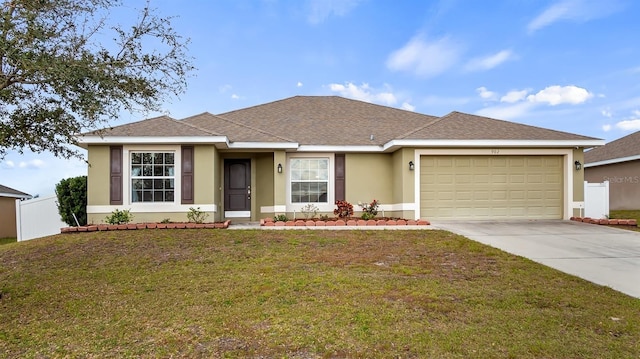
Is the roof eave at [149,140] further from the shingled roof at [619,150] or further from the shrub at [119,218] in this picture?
the shingled roof at [619,150]

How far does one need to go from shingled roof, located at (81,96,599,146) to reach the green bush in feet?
6.63

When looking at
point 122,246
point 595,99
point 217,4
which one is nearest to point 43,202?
point 122,246

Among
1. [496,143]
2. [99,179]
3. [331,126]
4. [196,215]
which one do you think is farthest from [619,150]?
[99,179]

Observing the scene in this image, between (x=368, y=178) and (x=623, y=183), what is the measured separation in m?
13.9

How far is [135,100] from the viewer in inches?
222

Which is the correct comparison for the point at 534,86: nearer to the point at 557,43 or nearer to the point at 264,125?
the point at 557,43

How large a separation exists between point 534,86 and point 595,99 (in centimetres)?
207

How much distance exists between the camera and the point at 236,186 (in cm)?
1284

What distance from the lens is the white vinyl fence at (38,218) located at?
12.4 m

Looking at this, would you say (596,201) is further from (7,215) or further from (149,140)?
(7,215)

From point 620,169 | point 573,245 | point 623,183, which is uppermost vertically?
point 620,169

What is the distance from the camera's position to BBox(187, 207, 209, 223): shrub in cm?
1095

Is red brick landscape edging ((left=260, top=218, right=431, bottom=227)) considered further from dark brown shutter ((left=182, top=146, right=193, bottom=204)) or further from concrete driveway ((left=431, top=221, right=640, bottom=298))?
dark brown shutter ((left=182, top=146, right=193, bottom=204))

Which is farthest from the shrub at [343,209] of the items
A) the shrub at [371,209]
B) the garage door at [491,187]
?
the garage door at [491,187]
